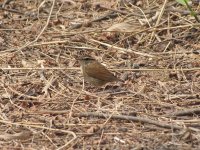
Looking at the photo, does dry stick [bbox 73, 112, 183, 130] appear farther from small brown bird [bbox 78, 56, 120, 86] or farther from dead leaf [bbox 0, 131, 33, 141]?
small brown bird [bbox 78, 56, 120, 86]

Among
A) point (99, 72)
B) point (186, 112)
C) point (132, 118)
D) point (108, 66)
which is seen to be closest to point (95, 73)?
point (99, 72)

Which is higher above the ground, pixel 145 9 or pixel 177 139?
pixel 145 9

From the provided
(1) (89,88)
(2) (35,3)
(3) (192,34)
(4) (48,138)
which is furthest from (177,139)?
(2) (35,3)

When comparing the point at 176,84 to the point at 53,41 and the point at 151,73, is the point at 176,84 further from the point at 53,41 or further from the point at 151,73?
the point at 53,41

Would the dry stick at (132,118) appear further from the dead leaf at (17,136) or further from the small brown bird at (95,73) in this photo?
the small brown bird at (95,73)

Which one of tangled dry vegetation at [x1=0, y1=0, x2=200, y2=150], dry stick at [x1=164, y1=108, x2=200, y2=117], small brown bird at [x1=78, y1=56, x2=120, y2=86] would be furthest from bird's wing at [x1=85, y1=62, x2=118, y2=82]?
dry stick at [x1=164, y1=108, x2=200, y2=117]

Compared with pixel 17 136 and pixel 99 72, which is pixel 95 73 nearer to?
pixel 99 72

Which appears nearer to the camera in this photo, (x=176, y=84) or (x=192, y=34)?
(x=176, y=84)
